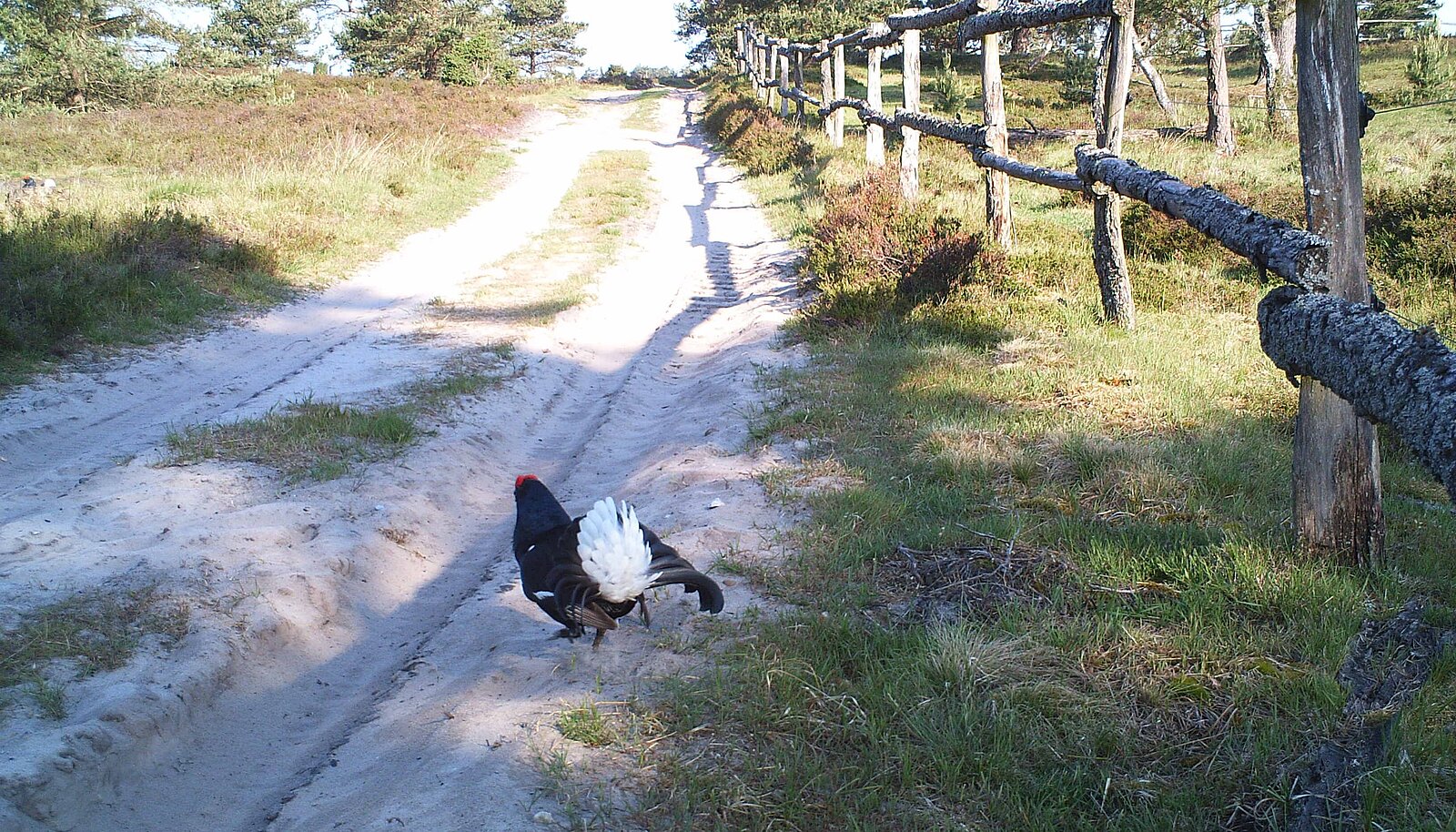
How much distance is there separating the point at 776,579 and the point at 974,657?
3.63 feet

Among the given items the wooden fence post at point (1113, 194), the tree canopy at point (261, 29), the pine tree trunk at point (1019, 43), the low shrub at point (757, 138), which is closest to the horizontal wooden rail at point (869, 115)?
the low shrub at point (757, 138)

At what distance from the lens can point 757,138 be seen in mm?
21875

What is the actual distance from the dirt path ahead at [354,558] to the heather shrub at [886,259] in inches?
35.0

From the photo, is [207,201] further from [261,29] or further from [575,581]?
[261,29]

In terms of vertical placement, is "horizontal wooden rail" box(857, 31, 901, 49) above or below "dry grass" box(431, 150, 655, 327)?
above

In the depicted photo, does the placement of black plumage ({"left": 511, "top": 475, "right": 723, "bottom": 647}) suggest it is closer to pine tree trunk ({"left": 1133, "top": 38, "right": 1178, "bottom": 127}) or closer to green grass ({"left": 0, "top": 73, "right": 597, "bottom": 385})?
green grass ({"left": 0, "top": 73, "right": 597, "bottom": 385})

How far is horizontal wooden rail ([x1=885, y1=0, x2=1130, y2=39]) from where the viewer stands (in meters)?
7.57

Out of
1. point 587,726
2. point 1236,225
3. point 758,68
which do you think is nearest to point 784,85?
point 758,68

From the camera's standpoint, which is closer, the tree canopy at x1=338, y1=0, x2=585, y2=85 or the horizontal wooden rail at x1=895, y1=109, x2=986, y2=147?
the horizontal wooden rail at x1=895, y1=109, x2=986, y2=147

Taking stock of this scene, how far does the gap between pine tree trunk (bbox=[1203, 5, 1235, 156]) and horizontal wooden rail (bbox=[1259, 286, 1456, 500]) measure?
15122mm

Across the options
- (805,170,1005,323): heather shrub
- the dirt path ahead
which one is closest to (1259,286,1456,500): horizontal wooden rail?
the dirt path ahead

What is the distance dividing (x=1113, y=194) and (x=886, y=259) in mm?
2386

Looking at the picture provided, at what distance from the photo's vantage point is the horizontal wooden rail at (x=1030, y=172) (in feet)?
25.3

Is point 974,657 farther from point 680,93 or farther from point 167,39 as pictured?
point 680,93
